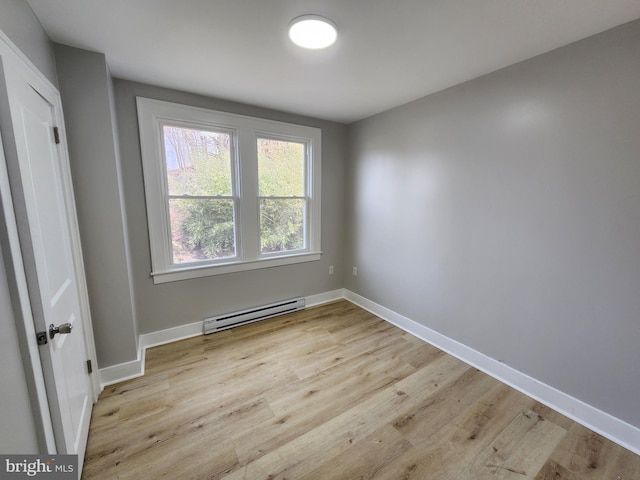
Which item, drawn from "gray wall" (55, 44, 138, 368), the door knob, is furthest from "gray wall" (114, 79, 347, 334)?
the door knob

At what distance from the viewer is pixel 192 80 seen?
221cm

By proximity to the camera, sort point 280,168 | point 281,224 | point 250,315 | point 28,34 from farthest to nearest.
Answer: point 281,224 < point 280,168 < point 250,315 < point 28,34

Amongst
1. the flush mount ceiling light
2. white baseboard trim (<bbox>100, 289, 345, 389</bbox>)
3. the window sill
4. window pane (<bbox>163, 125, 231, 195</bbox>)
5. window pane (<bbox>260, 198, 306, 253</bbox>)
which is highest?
→ the flush mount ceiling light

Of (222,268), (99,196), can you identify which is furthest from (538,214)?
(99,196)

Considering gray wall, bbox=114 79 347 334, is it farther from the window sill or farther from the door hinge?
the door hinge

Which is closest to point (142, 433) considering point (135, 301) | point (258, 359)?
point (258, 359)

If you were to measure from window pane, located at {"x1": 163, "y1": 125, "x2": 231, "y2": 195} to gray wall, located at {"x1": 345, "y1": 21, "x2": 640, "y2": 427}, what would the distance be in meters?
1.82

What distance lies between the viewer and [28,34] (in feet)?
4.20

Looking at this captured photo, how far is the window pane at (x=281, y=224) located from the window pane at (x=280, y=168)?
12cm

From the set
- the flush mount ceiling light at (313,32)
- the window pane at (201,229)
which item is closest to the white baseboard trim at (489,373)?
the window pane at (201,229)

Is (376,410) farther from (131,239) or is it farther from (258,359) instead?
(131,239)

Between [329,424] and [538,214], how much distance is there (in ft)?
6.69

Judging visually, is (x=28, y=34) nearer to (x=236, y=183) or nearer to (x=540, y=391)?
(x=236, y=183)

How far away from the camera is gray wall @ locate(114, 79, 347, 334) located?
7.49ft
